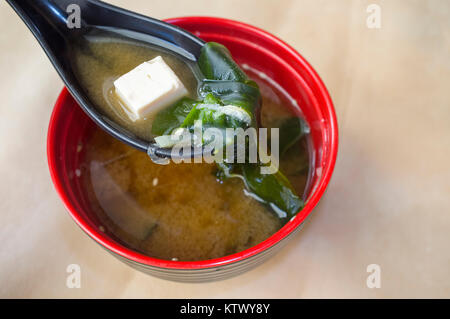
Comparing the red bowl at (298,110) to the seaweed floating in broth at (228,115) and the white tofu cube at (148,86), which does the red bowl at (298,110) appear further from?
the white tofu cube at (148,86)

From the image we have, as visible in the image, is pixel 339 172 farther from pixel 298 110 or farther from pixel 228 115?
pixel 228 115

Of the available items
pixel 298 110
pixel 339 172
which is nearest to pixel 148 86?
pixel 298 110

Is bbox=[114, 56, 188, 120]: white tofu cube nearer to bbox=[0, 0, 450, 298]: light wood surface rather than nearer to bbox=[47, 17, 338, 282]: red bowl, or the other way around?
bbox=[47, 17, 338, 282]: red bowl

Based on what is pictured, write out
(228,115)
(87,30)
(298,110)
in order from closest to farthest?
(228,115) → (87,30) → (298,110)

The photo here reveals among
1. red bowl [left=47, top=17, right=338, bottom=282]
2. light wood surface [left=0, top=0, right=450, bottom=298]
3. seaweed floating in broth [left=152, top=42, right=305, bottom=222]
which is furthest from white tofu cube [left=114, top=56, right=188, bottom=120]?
light wood surface [left=0, top=0, right=450, bottom=298]

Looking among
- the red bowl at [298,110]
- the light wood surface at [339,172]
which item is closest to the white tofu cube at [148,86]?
the red bowl at [298,110]

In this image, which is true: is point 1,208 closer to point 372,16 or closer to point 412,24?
point 372,16

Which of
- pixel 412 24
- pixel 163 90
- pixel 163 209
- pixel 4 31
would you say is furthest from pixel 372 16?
pixel 4 31
